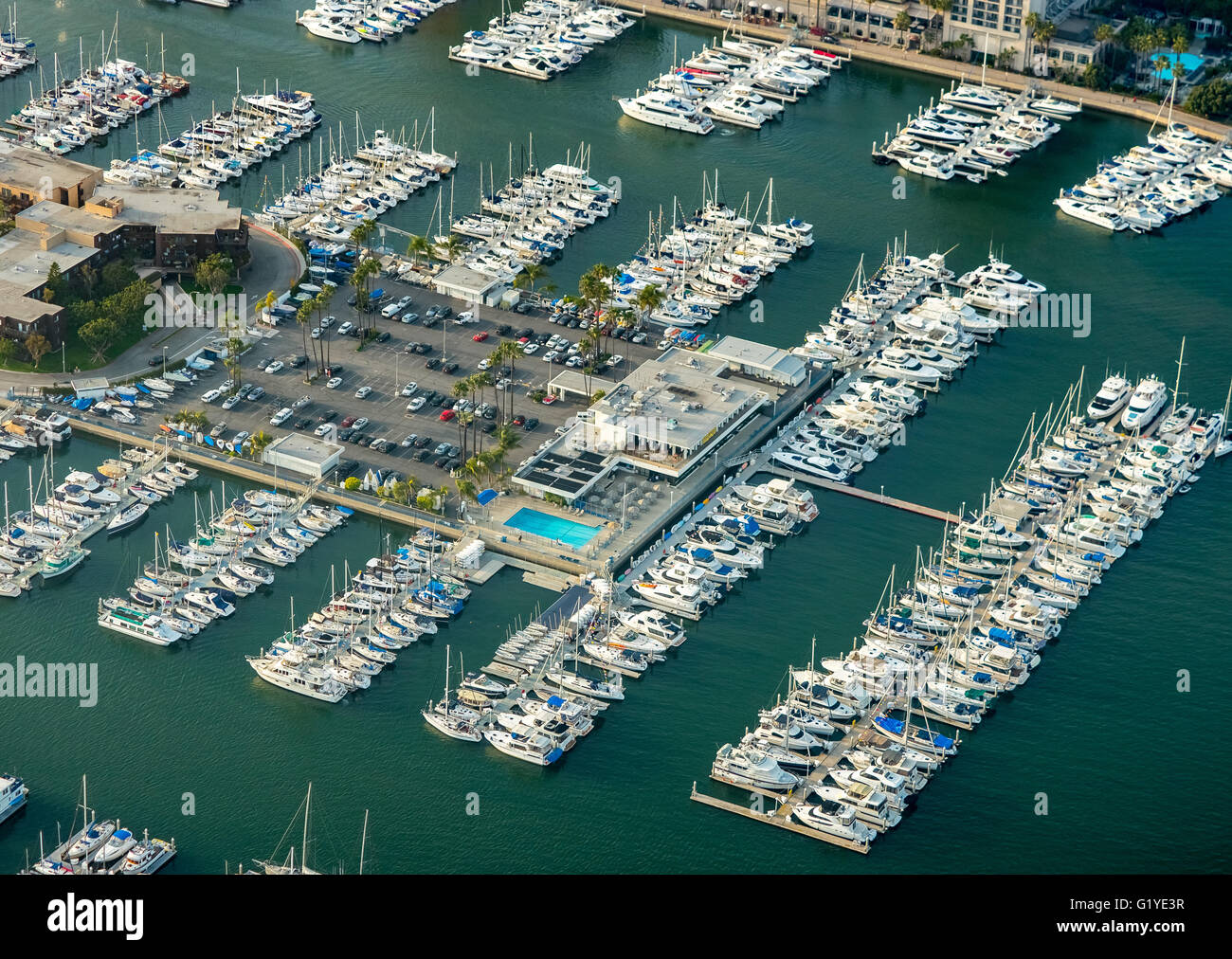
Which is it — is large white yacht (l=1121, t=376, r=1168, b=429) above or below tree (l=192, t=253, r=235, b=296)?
below

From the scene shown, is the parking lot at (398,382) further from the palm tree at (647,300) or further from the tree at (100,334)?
the tree at (100,334)

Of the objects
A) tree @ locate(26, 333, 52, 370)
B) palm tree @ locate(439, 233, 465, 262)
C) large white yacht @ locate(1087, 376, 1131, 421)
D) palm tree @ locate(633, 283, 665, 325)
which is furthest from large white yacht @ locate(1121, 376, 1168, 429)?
tree @ locate(26, 333, 52, 370)

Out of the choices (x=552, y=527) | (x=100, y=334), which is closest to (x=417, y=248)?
(x=100, y=334)

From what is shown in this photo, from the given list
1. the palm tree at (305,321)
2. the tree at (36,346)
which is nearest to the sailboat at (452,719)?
the palm tree at (305,321)

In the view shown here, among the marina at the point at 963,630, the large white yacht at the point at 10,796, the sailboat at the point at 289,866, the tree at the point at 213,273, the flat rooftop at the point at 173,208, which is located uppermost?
the flat rooftop at the point at 173,208

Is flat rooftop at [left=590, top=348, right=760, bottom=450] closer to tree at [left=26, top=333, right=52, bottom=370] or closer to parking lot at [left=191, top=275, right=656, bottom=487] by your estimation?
parking lot at [left=191, top=275, right=656, bottom=487]
